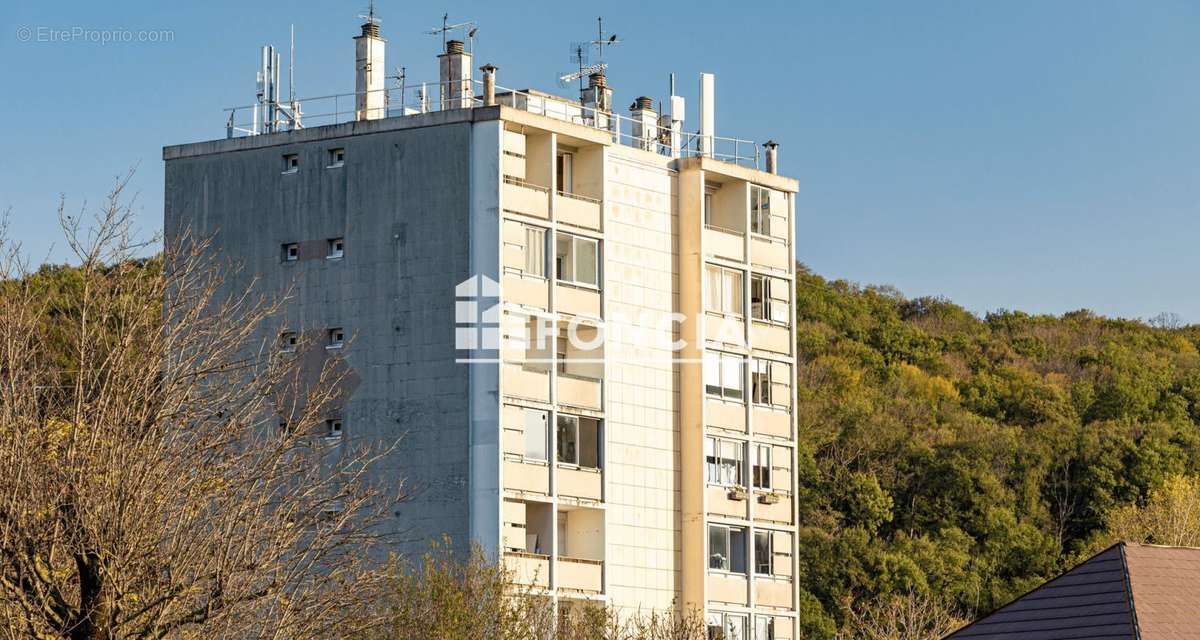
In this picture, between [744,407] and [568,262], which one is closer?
[568,262]

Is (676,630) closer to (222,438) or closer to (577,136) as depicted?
(577,136)

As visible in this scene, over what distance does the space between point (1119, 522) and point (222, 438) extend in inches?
2773

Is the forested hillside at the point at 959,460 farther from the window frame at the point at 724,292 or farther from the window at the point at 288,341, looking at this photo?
the window at the point at 288,341

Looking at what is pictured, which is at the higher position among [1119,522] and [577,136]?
[577,136]

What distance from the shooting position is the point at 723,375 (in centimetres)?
6366

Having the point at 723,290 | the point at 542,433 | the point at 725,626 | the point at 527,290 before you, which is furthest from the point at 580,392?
the point at 725,626

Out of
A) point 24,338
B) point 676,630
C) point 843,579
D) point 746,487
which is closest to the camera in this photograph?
point 24,338

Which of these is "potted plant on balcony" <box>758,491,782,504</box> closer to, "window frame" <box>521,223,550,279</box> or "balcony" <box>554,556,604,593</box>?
"balcony" <box>554,556,604,593</box>

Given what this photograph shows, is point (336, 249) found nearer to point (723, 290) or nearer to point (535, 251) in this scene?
point (535, 251)

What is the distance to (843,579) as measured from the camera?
317ft

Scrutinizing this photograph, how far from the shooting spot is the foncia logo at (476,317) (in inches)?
2216

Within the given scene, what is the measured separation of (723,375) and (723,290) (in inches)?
99.6

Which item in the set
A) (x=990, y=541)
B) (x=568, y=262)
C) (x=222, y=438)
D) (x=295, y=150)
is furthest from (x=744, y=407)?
(x=990, y=541)

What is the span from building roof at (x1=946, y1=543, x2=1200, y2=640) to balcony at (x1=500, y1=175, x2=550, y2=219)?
60.4 ft
